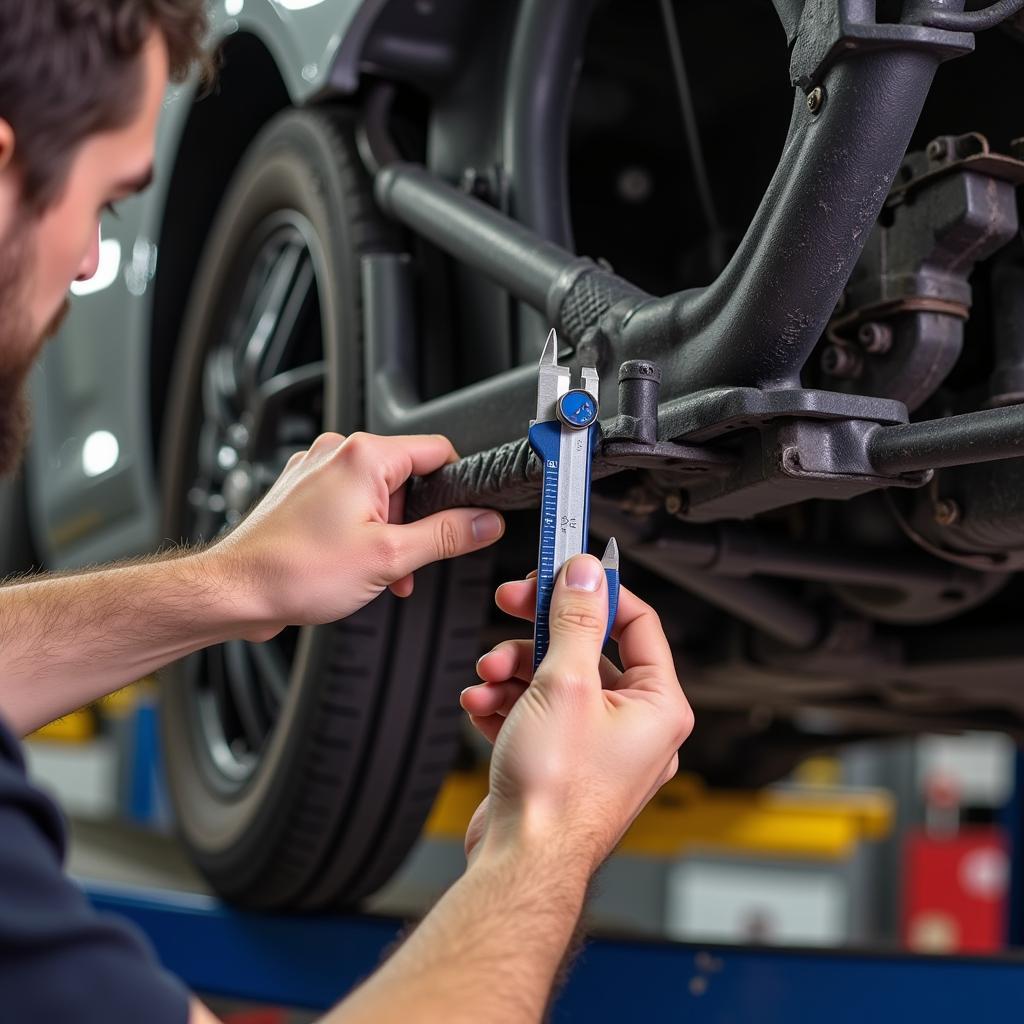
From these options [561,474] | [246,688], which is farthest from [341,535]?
[246,688]

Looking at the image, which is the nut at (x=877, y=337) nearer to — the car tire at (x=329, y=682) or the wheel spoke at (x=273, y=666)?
the car tire at (x=329, y=682)

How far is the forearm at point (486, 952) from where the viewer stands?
2.08 feet

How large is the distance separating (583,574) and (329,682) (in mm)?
608

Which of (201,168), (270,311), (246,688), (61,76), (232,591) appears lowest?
(246,688)

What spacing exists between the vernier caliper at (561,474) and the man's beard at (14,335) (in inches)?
12.2

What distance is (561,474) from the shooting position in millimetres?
851

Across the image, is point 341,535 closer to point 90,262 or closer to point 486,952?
point 90,262

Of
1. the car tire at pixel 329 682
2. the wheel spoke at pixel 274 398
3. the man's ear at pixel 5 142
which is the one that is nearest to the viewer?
the man's ear at pixel 5 142

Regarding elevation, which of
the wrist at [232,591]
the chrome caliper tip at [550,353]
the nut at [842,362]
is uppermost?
the chrome caliper tip at [550,353]

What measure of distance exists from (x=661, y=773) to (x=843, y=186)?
373 millimetres

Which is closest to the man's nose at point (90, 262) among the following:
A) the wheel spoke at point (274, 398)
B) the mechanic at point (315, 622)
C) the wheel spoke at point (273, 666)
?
the mechanic at point (315, 622)

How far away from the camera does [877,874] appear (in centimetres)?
553

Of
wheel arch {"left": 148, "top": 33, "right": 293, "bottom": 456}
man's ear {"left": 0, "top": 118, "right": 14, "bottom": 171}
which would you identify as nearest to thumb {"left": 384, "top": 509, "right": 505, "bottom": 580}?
man's ear {"left": 0, "top": 118, "right": 14, "bottom": 171}

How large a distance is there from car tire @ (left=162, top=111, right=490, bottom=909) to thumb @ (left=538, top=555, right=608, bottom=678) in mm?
546
